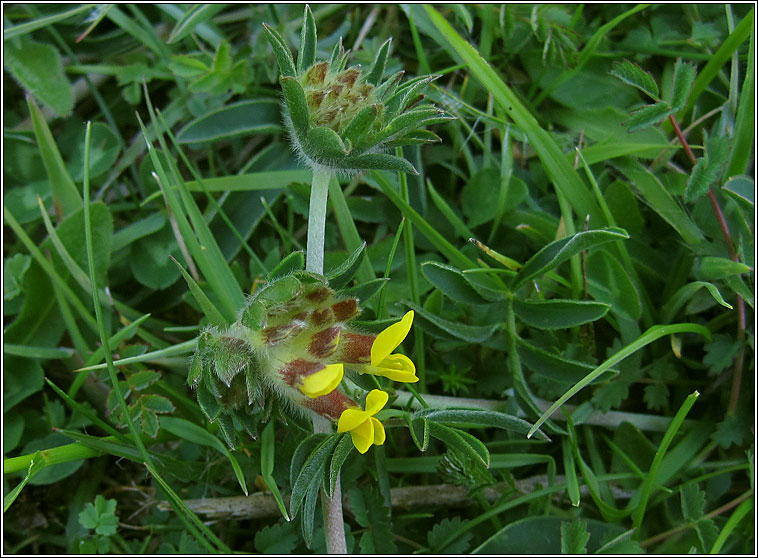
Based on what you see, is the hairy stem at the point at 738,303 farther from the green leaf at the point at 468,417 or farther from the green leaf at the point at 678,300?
the green leaf at the point at 468,417

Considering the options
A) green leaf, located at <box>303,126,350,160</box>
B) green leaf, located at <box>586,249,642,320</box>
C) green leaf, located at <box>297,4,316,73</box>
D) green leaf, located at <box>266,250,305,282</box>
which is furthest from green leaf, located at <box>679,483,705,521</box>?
green leaf, located at <box>297,4,316,73</box>

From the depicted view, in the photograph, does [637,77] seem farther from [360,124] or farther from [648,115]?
[360,124]

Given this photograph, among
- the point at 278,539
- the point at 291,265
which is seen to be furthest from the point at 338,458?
the point at 278,539

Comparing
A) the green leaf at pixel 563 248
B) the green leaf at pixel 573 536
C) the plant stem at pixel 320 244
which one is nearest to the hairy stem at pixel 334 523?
the plant stem at pixel 320 244

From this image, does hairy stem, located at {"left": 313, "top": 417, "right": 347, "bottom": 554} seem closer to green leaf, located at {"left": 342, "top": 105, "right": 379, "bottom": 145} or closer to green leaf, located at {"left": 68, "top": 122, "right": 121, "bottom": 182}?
green leaf, located at {"left": 342, "top": 105, "right": 379, "bottom": 145}

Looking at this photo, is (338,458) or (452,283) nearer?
(338,458)

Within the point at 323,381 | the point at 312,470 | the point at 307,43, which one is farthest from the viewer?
the point at 307,43
